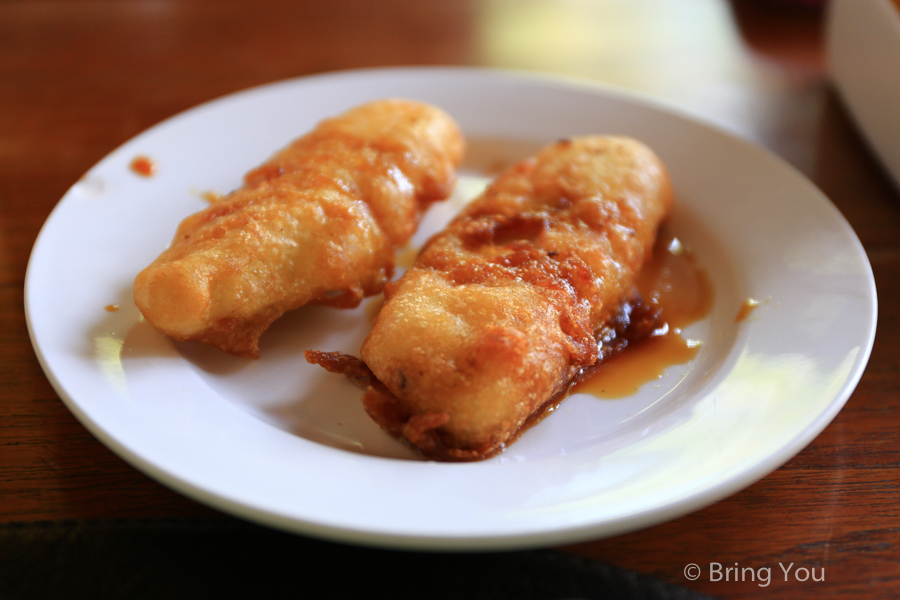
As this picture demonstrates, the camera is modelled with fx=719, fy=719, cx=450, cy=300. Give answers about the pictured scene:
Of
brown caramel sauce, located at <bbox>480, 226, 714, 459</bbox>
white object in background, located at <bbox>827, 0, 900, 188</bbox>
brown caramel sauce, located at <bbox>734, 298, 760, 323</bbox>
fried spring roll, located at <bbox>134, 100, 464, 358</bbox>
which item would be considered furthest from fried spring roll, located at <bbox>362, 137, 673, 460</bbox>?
white object in background, located at <bbox>827, 0, 900, 188</bbox>

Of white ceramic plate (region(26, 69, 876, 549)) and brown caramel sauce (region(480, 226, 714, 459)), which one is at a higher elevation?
white ceramic plate (region(26, 69, 876, 549))

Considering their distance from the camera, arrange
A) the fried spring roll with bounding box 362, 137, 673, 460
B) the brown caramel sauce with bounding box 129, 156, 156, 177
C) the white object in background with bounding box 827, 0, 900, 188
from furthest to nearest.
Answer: the white object in background with bounding box 827, 0, 900, 188, the brown caramel sauce with bounding box 129, 156, 156, 177, the fried spring roll with bounding box 362, 137, 673, 460

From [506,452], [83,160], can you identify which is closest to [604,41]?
[83,160]

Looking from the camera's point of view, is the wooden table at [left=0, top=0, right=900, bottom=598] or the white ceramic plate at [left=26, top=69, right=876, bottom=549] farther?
the wooden table at [left=0, top=0, right=900, bottom=598]

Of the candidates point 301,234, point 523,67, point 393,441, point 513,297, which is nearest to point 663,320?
point 513,297

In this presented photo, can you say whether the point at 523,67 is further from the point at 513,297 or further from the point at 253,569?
the point at 253,569

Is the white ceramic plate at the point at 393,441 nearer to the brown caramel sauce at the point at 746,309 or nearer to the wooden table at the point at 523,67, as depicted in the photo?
the brown caramel sauce at the point at 746,309

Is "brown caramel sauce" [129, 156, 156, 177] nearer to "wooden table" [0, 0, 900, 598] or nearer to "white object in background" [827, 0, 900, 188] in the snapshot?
"wooden table" [0, 0, 900, 598]
